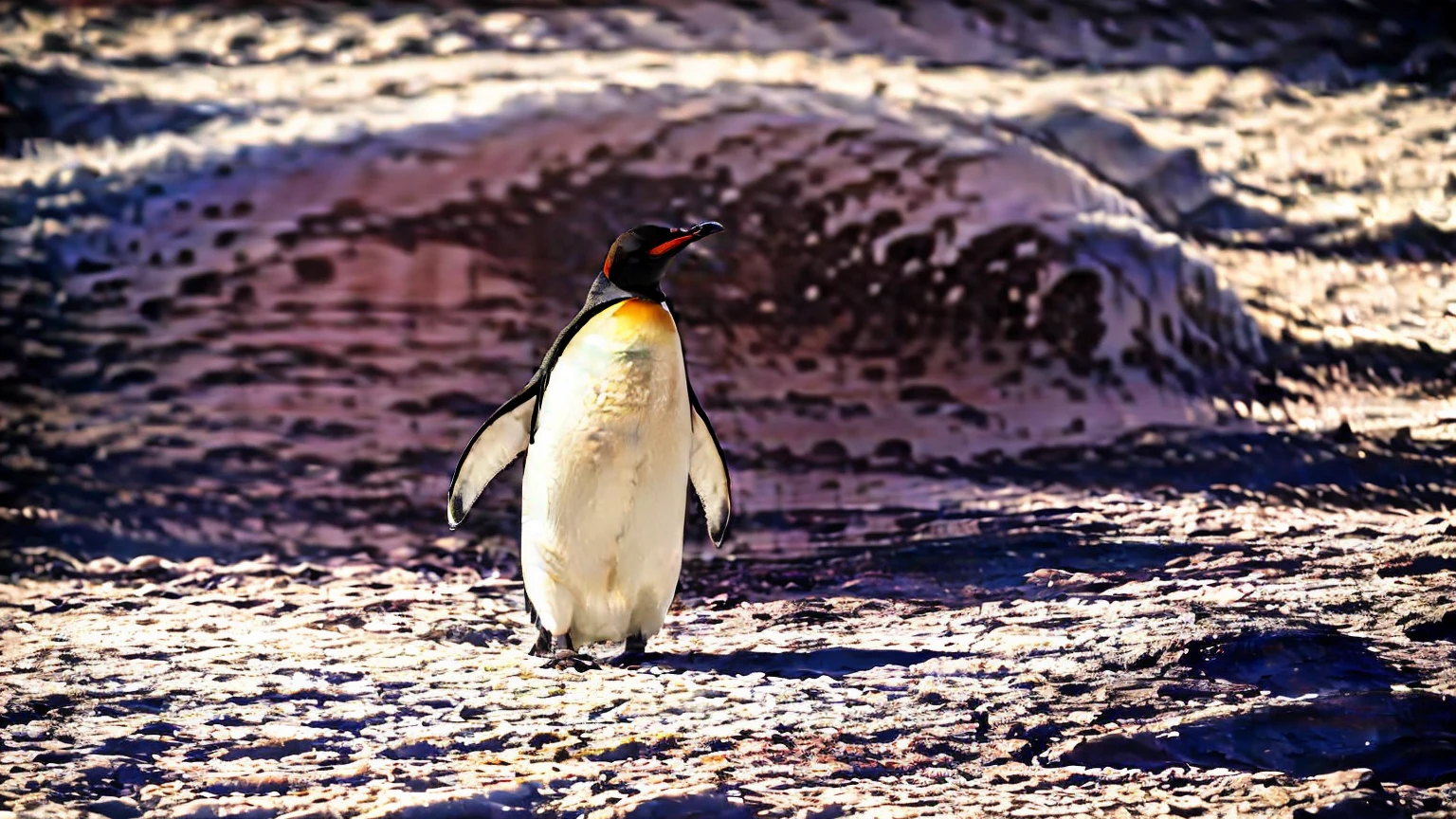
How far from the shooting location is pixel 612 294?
2.17 m

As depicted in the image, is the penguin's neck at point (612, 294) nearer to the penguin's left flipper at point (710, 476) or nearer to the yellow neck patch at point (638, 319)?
the yellow neck patch at point (638, 319)

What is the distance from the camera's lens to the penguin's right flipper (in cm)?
224

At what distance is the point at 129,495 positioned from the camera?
3621 mm

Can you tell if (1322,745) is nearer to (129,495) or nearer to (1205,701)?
(1205,701)

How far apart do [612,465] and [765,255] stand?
328cm

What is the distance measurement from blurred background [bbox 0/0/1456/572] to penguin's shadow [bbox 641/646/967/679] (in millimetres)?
910

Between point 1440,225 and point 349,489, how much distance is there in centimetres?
401

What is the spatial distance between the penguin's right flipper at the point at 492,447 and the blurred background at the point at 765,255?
0.84m

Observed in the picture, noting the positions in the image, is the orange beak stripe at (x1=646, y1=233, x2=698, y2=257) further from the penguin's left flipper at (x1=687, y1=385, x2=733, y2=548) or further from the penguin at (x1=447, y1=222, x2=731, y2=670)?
the penguin's left flipper at (x1=687, y1=385, x2=733, y2=548)

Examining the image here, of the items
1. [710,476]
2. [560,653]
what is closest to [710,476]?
[710,476]

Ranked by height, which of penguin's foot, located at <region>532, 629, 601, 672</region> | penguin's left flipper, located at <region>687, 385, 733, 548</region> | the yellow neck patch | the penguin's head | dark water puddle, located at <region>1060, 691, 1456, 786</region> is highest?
the penguin's head

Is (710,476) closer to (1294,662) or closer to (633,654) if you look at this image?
(633,654)

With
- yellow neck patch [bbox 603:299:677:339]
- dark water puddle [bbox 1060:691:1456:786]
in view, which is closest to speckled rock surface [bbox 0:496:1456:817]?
dark water puddle [bbox 1060:691:1456:786]

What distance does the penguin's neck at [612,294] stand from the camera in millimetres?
2150
